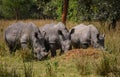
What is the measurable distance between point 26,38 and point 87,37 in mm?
2196

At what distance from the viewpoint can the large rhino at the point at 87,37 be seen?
40.4ft

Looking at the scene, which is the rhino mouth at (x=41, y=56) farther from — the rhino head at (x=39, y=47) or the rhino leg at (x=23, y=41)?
the rhino leg at (x=23, y=41)

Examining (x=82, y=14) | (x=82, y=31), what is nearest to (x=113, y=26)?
(x=82, y=14)

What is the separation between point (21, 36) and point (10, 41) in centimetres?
66

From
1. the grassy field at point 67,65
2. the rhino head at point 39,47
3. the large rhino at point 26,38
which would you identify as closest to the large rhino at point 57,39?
the large rhino at point 26,38

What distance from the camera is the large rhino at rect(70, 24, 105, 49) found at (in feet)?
40.4

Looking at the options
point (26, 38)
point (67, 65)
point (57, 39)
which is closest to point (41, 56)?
point (26, 38)

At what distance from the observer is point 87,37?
1255 cm

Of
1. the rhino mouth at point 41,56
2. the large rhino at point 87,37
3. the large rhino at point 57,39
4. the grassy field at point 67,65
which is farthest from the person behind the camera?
the large rhino at point 87,37

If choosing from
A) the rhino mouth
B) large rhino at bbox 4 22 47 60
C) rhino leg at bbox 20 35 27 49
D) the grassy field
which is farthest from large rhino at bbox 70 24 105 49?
rhino leg at bbox 20 35 27 49

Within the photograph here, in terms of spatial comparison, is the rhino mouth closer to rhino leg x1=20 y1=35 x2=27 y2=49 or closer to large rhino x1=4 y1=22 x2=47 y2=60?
large rhino x1=4 y1=22 x2=47 y2=60

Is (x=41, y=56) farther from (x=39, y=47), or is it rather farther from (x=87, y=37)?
(x=87, y=37)

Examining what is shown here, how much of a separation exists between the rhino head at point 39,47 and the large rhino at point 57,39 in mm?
648

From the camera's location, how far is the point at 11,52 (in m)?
12.7
